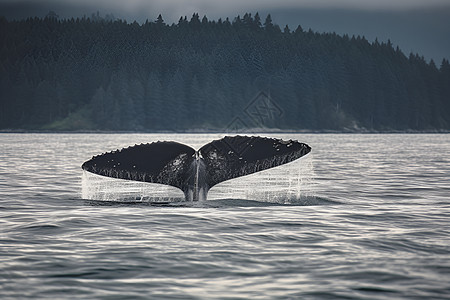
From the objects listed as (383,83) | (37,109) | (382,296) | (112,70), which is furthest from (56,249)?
(383,83)

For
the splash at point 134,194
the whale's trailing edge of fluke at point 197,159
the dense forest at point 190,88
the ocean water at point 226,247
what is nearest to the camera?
the ocean water at point 226,247

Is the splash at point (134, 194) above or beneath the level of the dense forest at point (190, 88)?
beneath

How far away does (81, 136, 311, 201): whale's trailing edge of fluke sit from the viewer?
10414 millimetres

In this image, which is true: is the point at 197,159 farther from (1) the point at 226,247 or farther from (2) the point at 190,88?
(2) the point at 190,88

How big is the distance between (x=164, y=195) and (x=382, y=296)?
965 centimetres

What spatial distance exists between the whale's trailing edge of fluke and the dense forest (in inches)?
5192

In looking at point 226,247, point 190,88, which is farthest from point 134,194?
point 190,88

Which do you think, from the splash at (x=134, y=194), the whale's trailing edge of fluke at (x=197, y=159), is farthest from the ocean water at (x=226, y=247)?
the whale's trailing edge of fluke at (x=197, y=159)

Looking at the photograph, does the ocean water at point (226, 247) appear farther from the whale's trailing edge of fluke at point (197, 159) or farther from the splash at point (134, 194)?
the whale's trailing edge of fluke at point (197, 159)

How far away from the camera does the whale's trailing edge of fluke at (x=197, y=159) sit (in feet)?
34.2

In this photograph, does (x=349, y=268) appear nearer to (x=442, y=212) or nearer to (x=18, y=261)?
(x=18, y=261)

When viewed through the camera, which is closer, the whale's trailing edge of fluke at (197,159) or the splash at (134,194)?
the whale's trailing edge of fluke at (197,159)

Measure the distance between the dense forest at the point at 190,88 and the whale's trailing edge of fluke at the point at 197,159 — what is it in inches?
5192

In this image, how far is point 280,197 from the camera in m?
15.6
